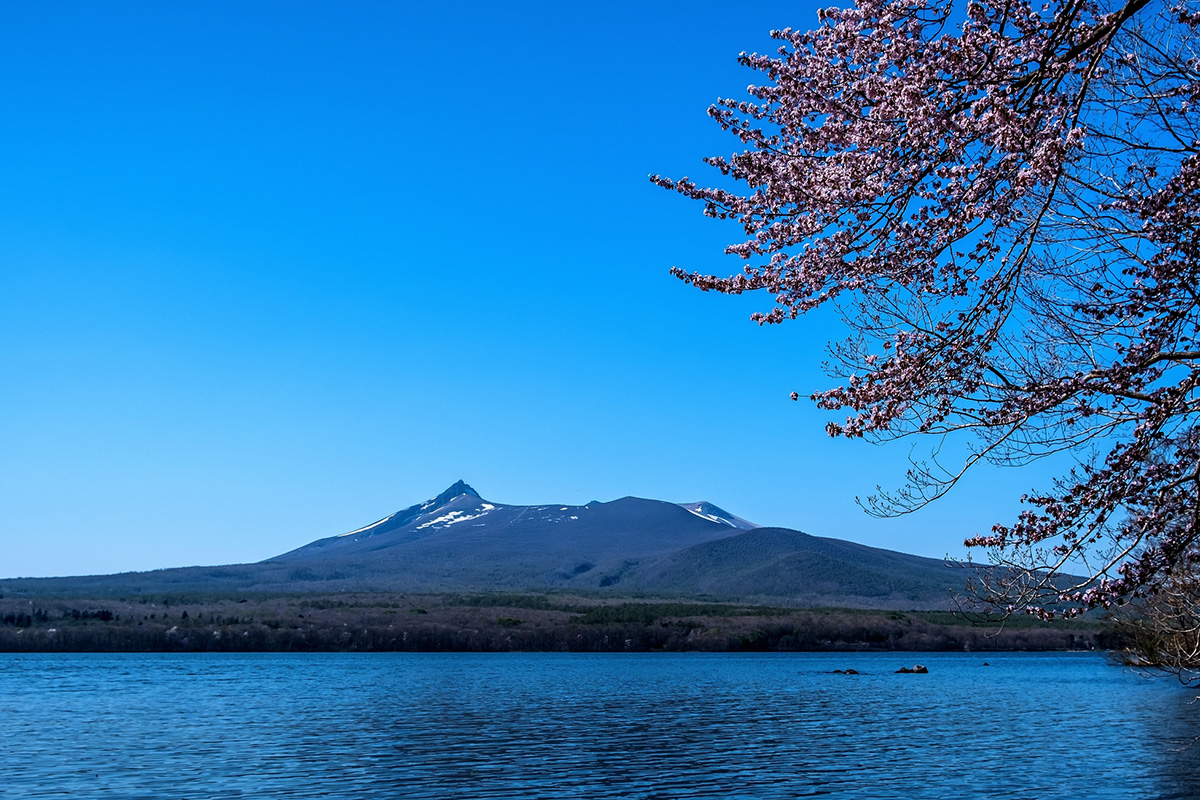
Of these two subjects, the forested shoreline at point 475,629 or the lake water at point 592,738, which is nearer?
the lake water at point 592,738

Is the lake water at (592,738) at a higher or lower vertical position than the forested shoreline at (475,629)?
Answer: lower

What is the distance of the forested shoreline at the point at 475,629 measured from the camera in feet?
417

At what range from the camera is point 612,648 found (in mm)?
131875

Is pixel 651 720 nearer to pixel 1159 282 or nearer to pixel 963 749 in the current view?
pixel 963 749

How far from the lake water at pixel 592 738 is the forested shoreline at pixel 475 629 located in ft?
175

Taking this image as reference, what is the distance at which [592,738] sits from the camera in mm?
37406

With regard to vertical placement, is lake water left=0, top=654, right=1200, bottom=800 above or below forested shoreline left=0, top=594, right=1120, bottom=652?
below

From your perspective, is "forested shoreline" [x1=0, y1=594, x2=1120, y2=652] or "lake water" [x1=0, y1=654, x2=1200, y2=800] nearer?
"lake water" [x1=0, y1=654, x2=1200, y2=800]

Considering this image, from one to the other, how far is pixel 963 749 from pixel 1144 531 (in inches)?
1032

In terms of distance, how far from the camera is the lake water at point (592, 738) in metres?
26.7

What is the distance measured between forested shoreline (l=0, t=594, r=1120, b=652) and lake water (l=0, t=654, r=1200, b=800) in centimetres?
5334

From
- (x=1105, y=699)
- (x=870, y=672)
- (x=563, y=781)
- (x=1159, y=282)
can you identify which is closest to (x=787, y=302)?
(x=1159, y=282)

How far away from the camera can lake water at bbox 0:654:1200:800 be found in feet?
87.5

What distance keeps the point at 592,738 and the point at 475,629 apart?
96379 millimetres
